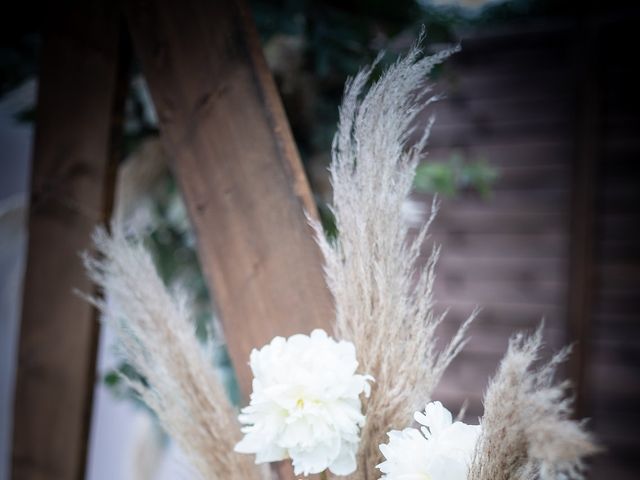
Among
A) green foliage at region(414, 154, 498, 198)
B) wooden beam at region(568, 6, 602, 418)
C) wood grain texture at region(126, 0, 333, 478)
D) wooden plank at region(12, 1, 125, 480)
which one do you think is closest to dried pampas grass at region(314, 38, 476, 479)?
wood grain texture at region(126, 0, 333, 478)

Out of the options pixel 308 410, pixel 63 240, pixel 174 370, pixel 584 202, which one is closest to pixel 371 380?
pixel 308 410

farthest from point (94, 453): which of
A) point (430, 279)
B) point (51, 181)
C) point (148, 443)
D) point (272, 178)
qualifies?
point (430, 279)

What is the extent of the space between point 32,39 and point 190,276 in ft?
2.28

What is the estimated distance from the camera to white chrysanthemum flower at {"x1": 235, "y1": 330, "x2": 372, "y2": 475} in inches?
18.8

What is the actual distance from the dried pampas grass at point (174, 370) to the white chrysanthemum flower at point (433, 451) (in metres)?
0.24

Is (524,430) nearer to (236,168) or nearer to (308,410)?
(308,410)

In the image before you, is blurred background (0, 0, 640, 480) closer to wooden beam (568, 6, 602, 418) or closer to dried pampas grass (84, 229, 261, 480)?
wooden beam (568, 6, 602, 418)

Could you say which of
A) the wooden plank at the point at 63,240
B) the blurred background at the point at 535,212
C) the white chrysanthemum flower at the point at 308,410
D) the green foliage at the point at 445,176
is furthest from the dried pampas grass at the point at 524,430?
the blurred background at the point at 535,212

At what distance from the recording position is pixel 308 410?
475mm

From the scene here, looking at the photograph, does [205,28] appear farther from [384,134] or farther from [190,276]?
[190,276]

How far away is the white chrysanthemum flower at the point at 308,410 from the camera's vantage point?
18.8 inches

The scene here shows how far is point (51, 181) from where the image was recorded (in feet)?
3.26

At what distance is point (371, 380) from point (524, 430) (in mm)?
165

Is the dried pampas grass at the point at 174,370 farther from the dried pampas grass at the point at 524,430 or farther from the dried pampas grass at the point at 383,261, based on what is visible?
the dried pampas grass at the point at 524,430
